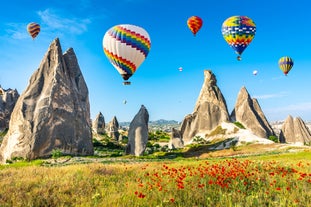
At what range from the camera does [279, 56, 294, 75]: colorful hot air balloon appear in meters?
56.3

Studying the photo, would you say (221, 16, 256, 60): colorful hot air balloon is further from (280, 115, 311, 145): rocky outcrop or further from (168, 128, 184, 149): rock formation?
(280, 115, 311, 145): rocky outcrop

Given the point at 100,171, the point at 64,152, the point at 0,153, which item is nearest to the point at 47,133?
the point at 64,152

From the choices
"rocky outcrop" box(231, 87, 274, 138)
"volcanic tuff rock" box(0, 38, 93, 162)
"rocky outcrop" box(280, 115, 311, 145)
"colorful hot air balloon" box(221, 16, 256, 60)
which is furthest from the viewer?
"rocky outcrop" box(231, 87, 274, 138)

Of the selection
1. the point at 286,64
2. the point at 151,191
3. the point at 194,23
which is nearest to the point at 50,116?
the point at 194,23

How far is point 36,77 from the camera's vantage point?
46.8m

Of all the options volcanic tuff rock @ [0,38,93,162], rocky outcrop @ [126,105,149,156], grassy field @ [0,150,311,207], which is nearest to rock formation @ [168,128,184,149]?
rocky outcrop @ [126,105,149,156]

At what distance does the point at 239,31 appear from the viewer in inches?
1681

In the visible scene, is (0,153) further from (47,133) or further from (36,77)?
(36,77)

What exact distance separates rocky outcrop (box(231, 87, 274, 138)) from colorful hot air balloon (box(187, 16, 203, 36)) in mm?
41714

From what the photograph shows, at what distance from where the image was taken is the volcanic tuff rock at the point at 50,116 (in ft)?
131

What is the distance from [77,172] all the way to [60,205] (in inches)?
158

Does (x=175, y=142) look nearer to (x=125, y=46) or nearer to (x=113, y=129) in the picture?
(x=113, y=129)

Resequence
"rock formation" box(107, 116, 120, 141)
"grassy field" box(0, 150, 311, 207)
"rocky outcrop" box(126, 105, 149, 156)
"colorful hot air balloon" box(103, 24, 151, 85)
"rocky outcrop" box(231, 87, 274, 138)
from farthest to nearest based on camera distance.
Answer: "rock formation" box(107, 116, 120, 141) < "rocky outcrop" box(231, 87, 274, 138) < "rocky outcrop" box(126, 105, 149, 156) < "colorful hot air balloon" box(103, 24, 151, 85) < "grassy field" box(0, 150, 311, 207)

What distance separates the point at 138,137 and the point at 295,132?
51.8 meters
